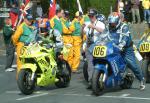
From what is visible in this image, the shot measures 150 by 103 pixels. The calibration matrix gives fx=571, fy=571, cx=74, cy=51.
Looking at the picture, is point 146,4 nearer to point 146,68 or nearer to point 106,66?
point 146,68

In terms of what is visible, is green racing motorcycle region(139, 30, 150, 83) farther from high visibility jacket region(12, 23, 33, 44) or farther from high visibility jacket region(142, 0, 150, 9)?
high visibility jacket region(142, 0, 150, 9)

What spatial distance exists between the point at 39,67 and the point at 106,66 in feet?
5.25

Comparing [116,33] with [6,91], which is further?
[6,91]

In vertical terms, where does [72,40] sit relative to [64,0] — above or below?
below

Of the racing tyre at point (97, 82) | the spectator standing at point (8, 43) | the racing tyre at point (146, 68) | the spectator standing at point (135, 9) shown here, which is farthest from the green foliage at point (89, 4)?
the racing tyre at point (97, 82)

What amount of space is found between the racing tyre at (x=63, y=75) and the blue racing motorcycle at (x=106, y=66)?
1376 mm

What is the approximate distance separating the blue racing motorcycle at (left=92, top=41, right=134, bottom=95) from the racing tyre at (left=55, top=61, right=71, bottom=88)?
1.38 metres

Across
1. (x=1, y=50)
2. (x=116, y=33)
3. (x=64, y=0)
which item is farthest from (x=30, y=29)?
(x=64, y=0)

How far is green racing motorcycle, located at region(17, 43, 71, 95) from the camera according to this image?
1266 centimetres

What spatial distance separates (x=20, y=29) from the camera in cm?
1554

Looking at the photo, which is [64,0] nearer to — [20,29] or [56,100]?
[20,29]

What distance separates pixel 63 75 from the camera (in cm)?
1383

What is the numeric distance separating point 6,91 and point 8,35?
4.65m

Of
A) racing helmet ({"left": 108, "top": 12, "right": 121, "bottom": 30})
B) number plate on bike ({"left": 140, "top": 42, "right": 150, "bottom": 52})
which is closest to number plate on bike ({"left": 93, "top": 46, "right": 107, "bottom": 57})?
racing helmet ({"left": 108, "top": 12, "right": 121, "bottom": 30})
